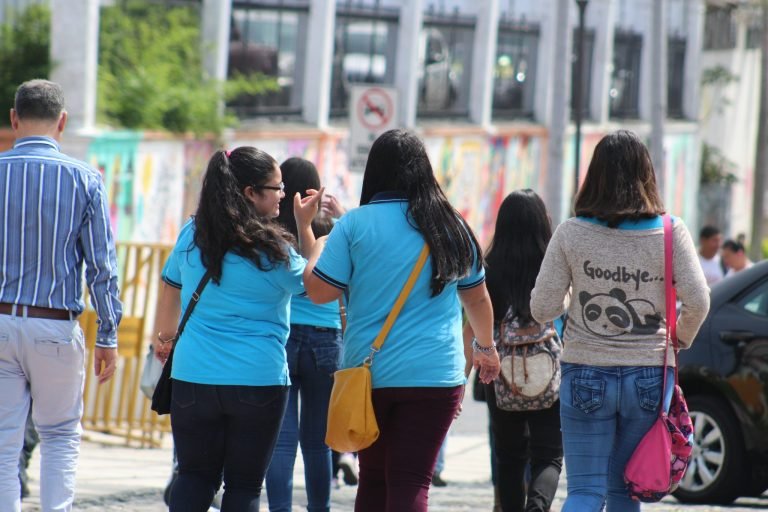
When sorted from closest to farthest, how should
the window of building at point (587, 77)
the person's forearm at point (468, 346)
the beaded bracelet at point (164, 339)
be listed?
the beaded bracelet at point (164, 339)
the person's forearm at point (468, 346)
the window of building at point (587, 77)

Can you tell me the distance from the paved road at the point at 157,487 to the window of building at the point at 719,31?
27.2 metres

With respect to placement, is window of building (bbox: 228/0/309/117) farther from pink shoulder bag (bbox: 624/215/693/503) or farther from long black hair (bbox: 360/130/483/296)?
pink shoulder bag (bbox: 624/215/693/503)

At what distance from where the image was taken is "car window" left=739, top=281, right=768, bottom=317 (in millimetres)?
8672

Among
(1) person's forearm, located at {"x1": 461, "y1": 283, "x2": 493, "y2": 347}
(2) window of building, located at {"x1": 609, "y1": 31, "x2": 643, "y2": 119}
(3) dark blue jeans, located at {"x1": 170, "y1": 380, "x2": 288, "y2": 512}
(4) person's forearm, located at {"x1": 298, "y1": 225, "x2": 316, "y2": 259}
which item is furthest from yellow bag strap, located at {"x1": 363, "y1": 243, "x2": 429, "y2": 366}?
(2) window of building, located at {"x1": 609, "y1": 31, "x2": 643, "y2": 119}

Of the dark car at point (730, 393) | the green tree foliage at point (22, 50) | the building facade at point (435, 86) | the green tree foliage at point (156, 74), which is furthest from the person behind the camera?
the building facade at point (435, 86)

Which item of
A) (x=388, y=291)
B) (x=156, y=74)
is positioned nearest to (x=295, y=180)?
(x=388, y=291)

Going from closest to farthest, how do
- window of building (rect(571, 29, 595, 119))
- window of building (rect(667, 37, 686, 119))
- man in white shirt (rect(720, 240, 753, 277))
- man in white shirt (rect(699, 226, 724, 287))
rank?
man in white shirt (rect(720, 240, 753, 277)) → man in white shirt (rect(699, 226, 724, 287)) → window of building (rect(571, 29, 595, 119)) → window of building (rect(667, 37, 686, 119))

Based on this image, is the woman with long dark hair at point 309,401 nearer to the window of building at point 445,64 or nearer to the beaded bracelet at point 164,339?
the beaded bracelet at point 164,339

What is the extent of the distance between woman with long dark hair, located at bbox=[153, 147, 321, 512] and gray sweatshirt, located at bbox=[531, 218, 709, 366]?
1.08m

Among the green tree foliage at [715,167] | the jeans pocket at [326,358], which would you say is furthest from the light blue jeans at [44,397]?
the green tree foliage at [715,167]

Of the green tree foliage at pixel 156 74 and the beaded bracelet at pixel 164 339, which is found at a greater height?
the green tree foliage at pixel 156 74

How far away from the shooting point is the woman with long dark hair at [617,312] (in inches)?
217

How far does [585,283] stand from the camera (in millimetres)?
5578

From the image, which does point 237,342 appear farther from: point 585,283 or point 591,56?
point 591,56
